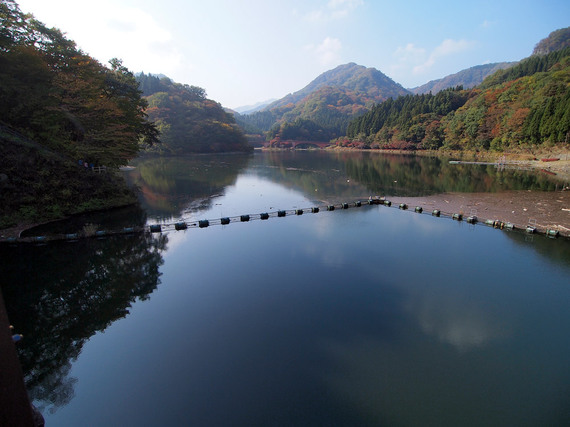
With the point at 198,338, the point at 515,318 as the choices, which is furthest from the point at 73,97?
the point at 515,318

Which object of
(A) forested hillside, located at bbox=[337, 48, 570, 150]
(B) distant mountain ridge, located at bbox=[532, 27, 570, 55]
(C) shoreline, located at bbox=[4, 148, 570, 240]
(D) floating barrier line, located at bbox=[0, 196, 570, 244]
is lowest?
(C) shoreline, located at bbox=[4, 148, 570, 240]

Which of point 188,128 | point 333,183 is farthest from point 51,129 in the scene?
point 188,128

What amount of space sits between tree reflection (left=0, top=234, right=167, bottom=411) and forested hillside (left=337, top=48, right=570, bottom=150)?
57804 mm

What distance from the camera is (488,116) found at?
6284 centimetres

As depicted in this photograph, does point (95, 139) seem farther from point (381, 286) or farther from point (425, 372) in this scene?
point (425, 372)

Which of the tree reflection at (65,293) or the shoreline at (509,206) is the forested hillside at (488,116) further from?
the tree reflection at (65,293)

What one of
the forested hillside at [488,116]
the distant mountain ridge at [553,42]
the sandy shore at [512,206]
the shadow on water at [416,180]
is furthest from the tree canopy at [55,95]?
the distant mountain ridge at [553,42]

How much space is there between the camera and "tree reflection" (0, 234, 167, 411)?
8.42 m

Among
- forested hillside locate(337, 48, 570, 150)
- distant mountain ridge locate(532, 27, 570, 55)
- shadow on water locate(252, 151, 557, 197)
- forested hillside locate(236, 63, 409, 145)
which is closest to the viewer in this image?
shadow on water locate(252, 151, 557, 197)

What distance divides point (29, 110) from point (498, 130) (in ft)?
228

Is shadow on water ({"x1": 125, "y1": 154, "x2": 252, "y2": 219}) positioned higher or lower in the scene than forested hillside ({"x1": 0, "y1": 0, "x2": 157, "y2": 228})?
lower

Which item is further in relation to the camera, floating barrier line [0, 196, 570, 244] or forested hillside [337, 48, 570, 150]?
forested hillside [337, 48, 570, 150]

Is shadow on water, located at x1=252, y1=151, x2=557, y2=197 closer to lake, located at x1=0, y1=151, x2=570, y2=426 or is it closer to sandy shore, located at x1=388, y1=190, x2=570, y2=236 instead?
sandy shore, located at x1=388, y1=190, x2=570, y2=236

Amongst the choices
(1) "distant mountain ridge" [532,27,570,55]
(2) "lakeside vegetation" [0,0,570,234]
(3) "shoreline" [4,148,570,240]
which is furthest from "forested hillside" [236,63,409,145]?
(3) "shoreline" [4,148,570,240]
